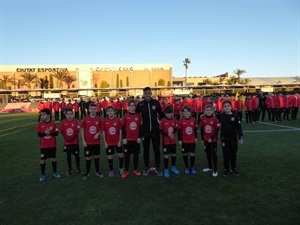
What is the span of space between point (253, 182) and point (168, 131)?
2.12m

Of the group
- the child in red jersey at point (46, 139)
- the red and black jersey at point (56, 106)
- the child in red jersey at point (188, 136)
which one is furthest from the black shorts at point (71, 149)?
the red and black jersey at point (56, 106)

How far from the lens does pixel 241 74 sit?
7456 cm

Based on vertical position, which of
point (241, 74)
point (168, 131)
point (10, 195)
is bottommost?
point (10, 195)

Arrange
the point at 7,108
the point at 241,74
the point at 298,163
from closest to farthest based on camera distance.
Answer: the point at 298,163 < the point at 7,108 < the point at 241,74

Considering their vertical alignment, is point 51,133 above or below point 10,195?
above

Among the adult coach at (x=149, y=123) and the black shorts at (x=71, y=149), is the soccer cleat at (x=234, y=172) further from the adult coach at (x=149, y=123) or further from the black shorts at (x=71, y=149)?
the black shorts at (x=71, y=149)

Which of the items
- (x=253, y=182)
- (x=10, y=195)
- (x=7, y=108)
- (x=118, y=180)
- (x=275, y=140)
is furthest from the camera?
(x=7, y=108)

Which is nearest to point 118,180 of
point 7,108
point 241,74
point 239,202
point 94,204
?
point 94,204

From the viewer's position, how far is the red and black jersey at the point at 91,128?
614 cm

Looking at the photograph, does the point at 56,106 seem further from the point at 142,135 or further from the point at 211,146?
the point at 211,146

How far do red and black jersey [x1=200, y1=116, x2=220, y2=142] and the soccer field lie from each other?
90cm

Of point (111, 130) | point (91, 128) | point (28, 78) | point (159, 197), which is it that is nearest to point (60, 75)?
point (28, 78)

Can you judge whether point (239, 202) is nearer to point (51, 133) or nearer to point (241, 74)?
point (51, 133)

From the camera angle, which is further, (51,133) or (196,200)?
(51,133)
